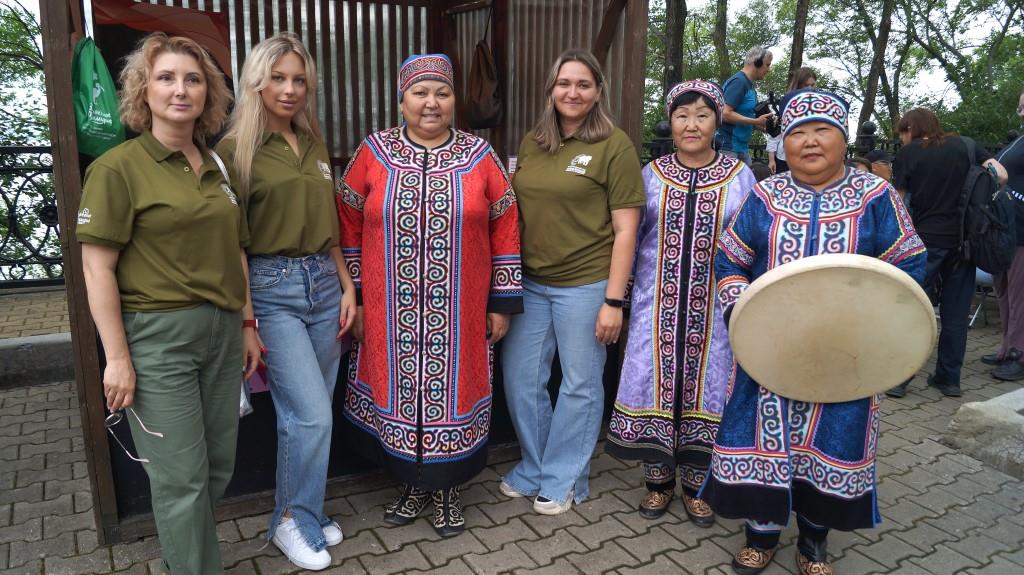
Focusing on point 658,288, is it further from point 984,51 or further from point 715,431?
point 984,51

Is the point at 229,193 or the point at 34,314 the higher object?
the point at 229,193

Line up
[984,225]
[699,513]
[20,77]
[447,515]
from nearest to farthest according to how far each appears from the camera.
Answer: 1. [447,515]
2. [699,513]
3. [984,225]
4. [20,77]

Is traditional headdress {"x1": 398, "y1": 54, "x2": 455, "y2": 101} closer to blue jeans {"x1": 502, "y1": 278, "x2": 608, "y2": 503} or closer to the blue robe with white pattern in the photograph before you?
blue jeans {"x1": 502, "y1": 278, "x2": 608, "y2": 503}

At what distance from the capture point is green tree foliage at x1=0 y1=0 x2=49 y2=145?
23.8ft

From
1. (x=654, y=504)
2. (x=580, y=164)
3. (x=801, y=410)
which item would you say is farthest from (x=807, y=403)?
(x=580, y=164)

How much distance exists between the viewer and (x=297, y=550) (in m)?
2.96

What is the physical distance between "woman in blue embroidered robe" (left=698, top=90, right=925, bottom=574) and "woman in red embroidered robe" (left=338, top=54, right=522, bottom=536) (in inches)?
36.9

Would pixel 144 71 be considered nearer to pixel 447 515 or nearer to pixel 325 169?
pixel 325 169

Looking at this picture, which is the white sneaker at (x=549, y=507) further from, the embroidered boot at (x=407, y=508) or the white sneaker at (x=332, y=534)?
the white sneaker at (x=332, y=534)

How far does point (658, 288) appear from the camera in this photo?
125 inches

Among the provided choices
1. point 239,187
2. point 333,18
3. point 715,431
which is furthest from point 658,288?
point 333,18

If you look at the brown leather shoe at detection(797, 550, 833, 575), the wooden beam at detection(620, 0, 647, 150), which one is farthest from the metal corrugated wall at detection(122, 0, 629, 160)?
the brown leather shoe at detection(797, 550, 833, 575)

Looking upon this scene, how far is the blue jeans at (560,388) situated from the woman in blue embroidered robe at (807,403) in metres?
0.66

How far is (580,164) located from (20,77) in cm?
811
